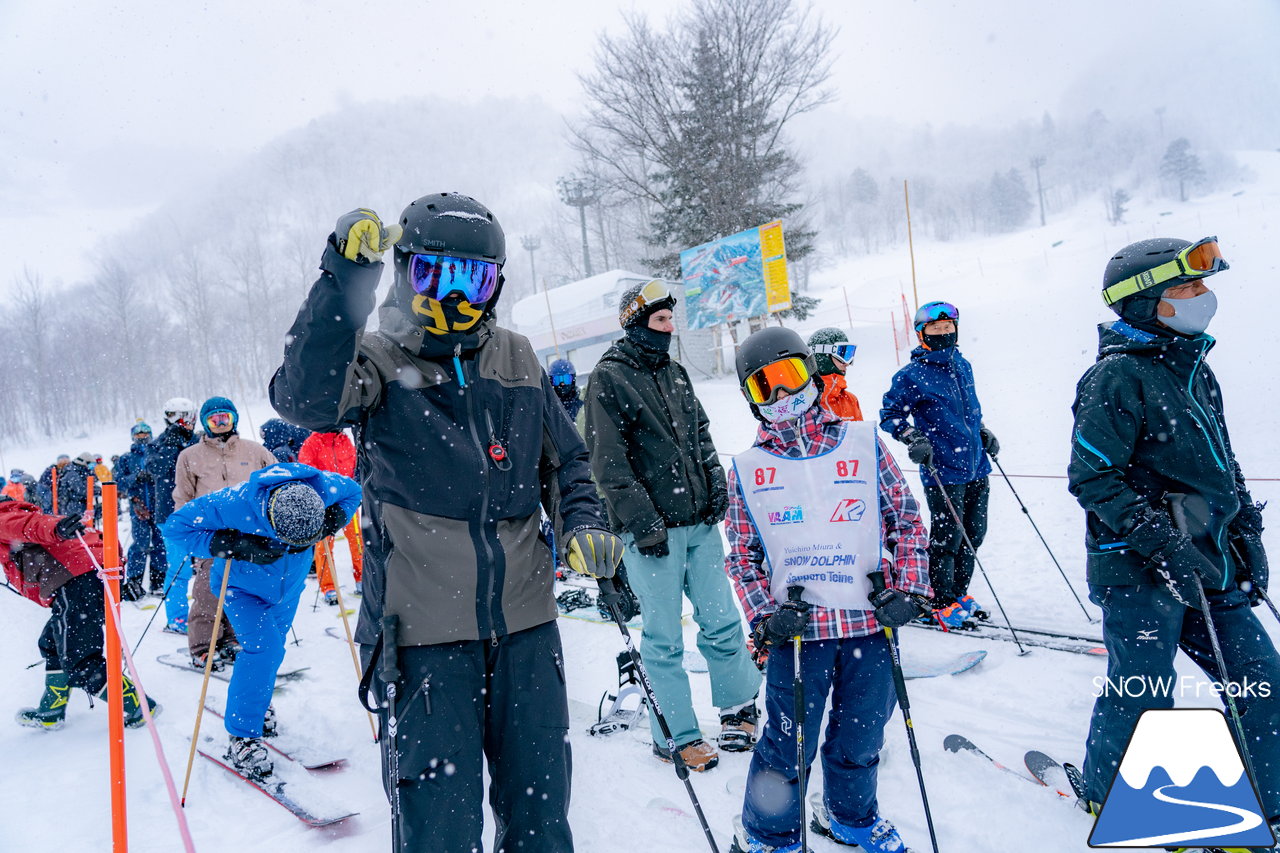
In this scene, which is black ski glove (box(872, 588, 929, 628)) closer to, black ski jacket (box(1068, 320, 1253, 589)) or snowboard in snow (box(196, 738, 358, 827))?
black ski jacket (box(1068, 320, 1253, 589))

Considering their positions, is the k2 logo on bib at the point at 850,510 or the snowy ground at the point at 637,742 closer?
the k2 logo on bib at the point at 850,510

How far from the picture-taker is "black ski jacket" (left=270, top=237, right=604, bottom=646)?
1.83 metres

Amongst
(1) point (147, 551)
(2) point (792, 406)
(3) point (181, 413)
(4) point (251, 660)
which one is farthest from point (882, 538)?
(1) point (147, 551)

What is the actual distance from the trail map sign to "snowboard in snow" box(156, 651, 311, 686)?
43.3 feet

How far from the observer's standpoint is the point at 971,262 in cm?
5475

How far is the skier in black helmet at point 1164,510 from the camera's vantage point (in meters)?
2.37

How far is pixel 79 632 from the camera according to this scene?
447cm

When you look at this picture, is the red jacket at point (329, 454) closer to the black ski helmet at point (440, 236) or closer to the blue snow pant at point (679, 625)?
the blue snow pant at point (679, 625)

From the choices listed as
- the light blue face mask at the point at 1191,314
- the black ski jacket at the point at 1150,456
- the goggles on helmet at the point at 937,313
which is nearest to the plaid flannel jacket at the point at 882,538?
the black ski jacket at the point at 1150,456

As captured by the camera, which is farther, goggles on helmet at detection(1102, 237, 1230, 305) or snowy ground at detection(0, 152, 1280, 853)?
snowy ground at detection(0, 152, 1280, 853)

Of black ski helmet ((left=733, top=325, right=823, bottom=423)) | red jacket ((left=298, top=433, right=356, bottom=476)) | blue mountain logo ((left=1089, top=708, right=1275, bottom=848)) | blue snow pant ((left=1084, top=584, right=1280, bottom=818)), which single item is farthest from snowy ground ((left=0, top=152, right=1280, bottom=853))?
black ski helmet ((left=733, top=325, right=823, bottom=423))

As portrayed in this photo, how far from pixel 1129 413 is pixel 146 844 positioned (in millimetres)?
4505

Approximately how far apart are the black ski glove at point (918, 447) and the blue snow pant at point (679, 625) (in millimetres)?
1689

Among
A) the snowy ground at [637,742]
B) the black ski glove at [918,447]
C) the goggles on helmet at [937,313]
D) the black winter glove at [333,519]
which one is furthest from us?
the goggles on helmet at [937,313]
